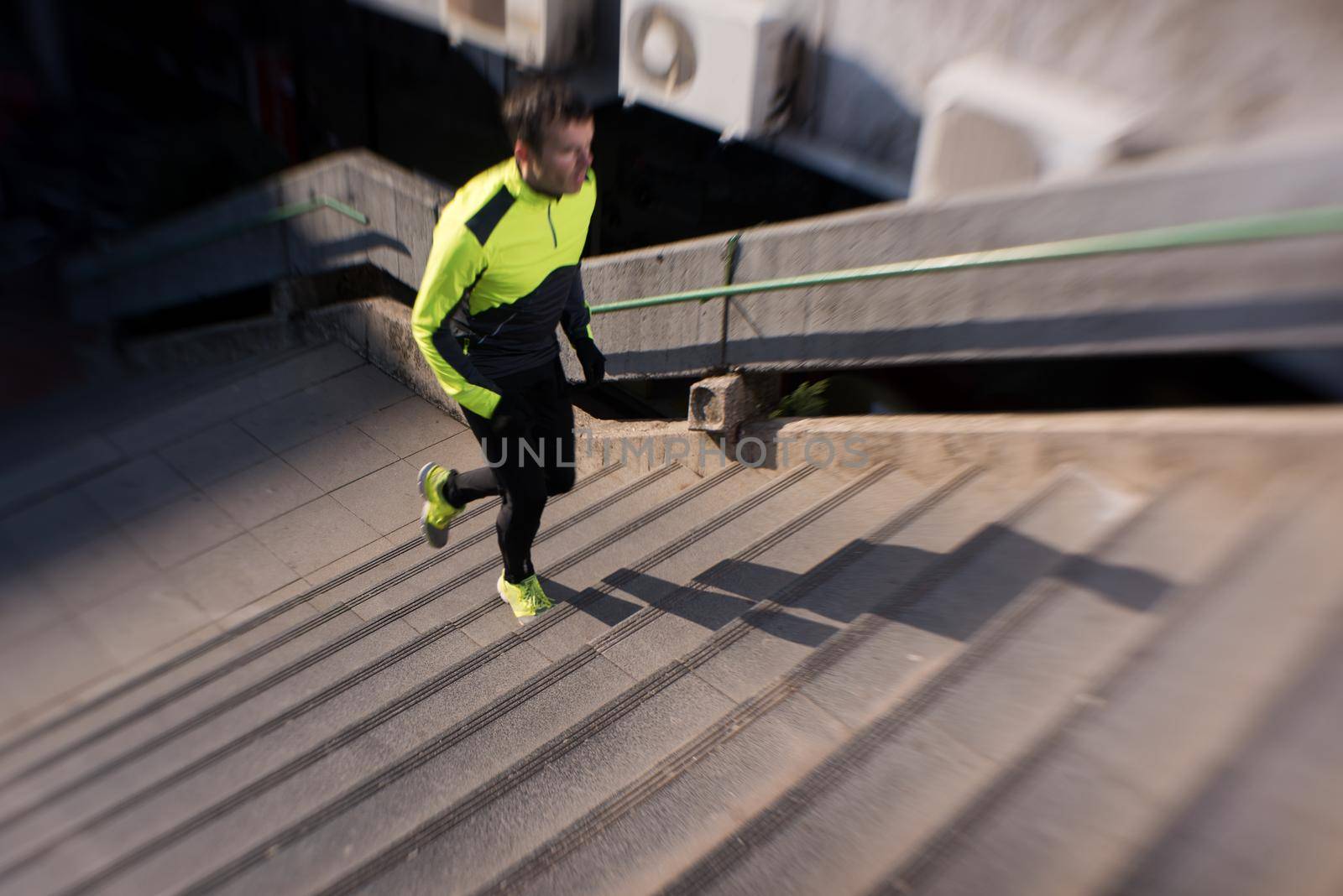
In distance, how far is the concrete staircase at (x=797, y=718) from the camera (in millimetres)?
2232

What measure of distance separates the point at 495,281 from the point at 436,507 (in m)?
1.28

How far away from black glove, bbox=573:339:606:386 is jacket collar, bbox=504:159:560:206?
0.86 meters

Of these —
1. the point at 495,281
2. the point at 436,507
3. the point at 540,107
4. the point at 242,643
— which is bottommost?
the point at 242,643

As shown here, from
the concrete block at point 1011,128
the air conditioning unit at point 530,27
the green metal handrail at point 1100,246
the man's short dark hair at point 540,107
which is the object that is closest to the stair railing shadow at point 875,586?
the green metal handrail at point 1100,246

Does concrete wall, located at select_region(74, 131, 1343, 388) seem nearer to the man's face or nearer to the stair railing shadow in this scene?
the stair railing shadow

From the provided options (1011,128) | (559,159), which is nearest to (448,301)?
(559,159)

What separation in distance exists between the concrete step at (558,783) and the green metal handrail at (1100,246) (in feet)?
5.38

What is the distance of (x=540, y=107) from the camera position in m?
3.14

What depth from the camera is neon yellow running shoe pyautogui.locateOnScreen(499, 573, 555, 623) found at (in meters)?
4.08

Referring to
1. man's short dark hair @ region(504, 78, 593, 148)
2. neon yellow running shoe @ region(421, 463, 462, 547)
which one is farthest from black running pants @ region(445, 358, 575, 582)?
man's short dark hair @ region(504, 78, 593, 148)

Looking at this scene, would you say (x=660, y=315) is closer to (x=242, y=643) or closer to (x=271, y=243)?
(x=242, y=643)

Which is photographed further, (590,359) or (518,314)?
(590,359)

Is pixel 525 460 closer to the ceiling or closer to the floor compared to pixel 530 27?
closer to the floor

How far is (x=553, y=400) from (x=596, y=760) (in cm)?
151
